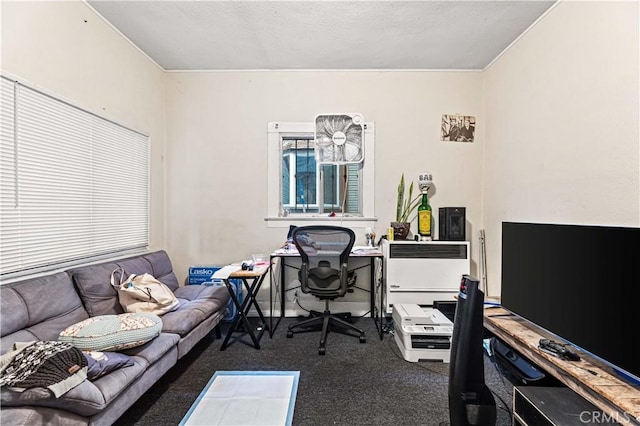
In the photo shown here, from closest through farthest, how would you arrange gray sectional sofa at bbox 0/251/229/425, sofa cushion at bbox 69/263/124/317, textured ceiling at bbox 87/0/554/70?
gray sectional sofa at bbox 0/251/229/425 → sofa cushion at bbox 69/263/124/317 → textured ceiling at bbox 87/0/554/70

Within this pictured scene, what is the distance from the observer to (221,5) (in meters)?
2.26

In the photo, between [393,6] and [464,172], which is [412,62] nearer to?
[393,6]

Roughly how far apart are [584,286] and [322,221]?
2352 millimetres

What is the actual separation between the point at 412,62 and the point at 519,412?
310cm

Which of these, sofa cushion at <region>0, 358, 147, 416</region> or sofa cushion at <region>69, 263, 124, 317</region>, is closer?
sofa cushion at <region>0, 358, 147, 416</region>

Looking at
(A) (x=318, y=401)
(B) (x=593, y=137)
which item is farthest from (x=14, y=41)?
(B) (x=593, y=137)

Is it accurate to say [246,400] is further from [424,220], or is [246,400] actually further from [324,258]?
[424,220]

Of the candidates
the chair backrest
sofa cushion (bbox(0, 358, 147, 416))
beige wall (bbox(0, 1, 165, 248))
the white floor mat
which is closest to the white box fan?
the chair backrest

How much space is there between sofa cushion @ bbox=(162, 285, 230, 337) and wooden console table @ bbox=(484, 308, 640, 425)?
6.88ft

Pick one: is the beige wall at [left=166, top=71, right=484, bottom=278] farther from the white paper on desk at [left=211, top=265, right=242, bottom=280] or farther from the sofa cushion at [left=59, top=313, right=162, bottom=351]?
the sofa cushion at [left=59, top=313, right=162, bottom=351]

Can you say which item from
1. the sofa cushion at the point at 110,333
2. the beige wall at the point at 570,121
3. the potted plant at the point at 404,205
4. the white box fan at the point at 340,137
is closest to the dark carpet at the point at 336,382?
the sofa cushion at the point at 110,333

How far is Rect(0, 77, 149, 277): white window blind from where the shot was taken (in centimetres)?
173

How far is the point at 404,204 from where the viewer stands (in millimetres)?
3391

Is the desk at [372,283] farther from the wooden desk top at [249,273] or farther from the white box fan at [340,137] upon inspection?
the white box fan at [340,137]
